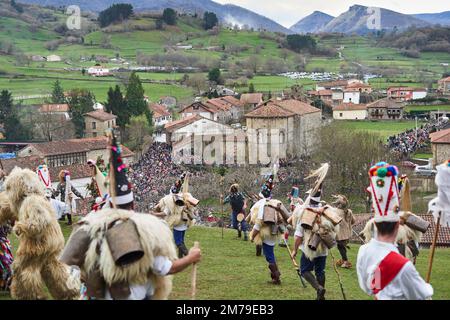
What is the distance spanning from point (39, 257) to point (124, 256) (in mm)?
3402

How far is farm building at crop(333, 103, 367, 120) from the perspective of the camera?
10012 centimetres

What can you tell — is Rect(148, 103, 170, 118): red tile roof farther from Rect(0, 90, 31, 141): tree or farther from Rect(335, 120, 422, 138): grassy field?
Rect(335, 120, 422, 138): grassy field

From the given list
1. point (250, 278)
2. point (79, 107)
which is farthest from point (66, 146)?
point (250, 278)


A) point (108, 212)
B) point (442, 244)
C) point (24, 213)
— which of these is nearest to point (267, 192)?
point (24, 213)

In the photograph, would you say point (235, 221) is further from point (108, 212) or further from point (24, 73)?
point (24, 73)

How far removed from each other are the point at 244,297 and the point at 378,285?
5.17 metres

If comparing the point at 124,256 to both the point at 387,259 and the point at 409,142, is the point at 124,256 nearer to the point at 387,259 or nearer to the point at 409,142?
the point at 387,259

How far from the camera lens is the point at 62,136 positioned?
272 ft

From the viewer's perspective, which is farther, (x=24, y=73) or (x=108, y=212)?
(x=24, y=73)

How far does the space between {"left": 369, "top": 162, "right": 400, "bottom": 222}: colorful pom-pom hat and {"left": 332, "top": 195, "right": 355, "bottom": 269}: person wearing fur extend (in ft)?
27.1

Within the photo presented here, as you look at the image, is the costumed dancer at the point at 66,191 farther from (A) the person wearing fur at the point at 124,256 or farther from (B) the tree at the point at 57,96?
(B) the tree at the point at 57,96

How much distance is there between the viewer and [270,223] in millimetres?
12461

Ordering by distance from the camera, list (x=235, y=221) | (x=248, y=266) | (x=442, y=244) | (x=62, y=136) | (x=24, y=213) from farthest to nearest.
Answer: (x=62, y=136)
(x=442, y=244)
(x=235, y=221)
(x=248, y=266)
(x=24, y=213)

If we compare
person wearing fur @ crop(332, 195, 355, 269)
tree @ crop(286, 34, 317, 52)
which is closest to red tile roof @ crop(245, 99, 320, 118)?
person wearing fur @ crop(332, 195, 355, 269)
